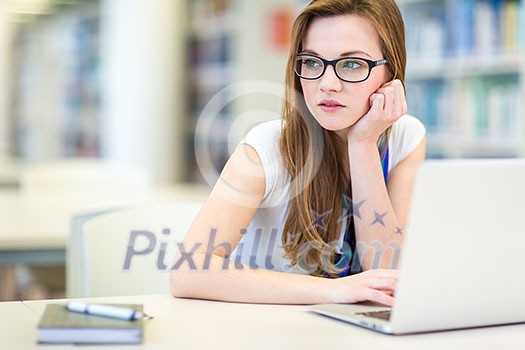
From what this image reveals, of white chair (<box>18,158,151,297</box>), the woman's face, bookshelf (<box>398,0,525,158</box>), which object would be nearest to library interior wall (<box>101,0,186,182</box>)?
bookshelf (<box>398,0,525,158</box>)

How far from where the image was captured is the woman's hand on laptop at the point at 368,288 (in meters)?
1.35

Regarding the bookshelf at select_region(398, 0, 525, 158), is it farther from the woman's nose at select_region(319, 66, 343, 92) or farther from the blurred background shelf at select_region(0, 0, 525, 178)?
the woman's nose at select_region(319, 66, 343, 92)

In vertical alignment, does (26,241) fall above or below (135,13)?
below

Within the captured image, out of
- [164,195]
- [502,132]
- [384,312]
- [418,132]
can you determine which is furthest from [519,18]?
[384,312]

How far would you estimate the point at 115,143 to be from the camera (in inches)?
264

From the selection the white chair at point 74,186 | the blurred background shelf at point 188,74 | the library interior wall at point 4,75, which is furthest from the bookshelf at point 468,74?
the library interior wall at point 4,75

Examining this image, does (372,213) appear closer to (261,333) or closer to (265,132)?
(265,132)

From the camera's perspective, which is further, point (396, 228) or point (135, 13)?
point (135, 13)

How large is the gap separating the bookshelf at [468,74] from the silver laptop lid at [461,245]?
2.51m

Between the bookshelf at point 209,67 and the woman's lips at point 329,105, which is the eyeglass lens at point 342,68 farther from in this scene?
the bookshelf at point 209,67

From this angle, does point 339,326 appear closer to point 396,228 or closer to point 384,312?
point 384,312

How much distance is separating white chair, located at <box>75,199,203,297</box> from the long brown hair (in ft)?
1.21

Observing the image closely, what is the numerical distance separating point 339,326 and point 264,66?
4.61m

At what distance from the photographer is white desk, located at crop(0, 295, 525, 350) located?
3.80 feet
